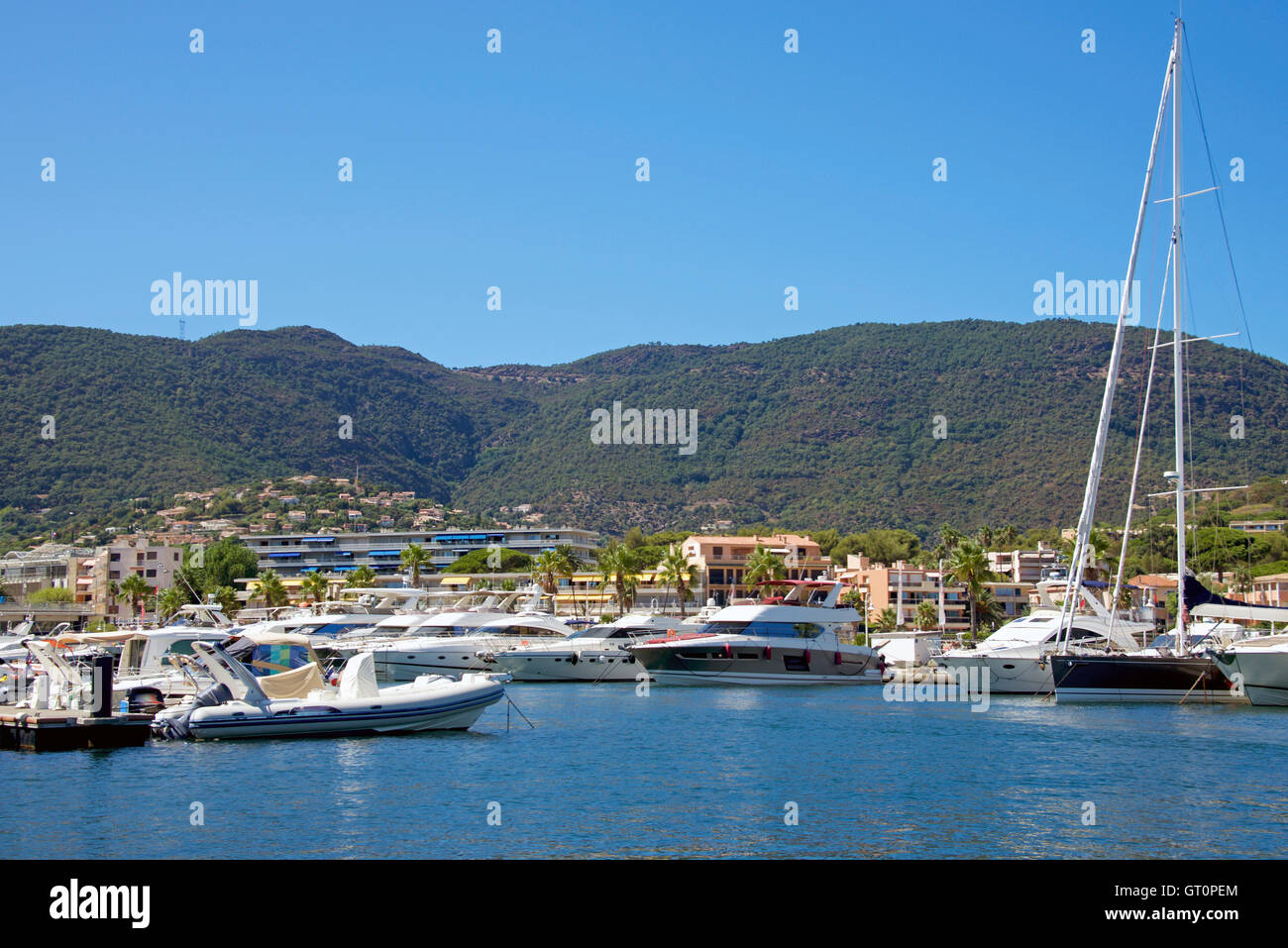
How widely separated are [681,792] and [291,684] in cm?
1485

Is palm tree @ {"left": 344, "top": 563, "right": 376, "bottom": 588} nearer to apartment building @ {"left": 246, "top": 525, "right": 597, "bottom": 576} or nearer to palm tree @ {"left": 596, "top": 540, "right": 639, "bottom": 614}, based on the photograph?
palm tree @ {"left": 596, "top": 540, "right": 639, "bottom": 614}

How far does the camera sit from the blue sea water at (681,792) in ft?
61.3

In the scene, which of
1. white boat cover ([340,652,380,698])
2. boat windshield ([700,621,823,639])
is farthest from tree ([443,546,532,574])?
white boat cover ([340,652,380,698])

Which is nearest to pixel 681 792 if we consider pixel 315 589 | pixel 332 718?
pixel 332 718

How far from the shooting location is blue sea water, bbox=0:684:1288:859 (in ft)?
61.3

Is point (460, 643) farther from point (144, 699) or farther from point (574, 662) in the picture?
point (144, 699)

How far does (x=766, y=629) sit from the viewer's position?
56.9 m

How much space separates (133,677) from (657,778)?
928 inches

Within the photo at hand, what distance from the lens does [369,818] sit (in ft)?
67.1

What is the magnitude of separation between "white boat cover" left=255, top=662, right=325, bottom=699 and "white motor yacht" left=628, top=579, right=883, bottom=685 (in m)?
24.2
